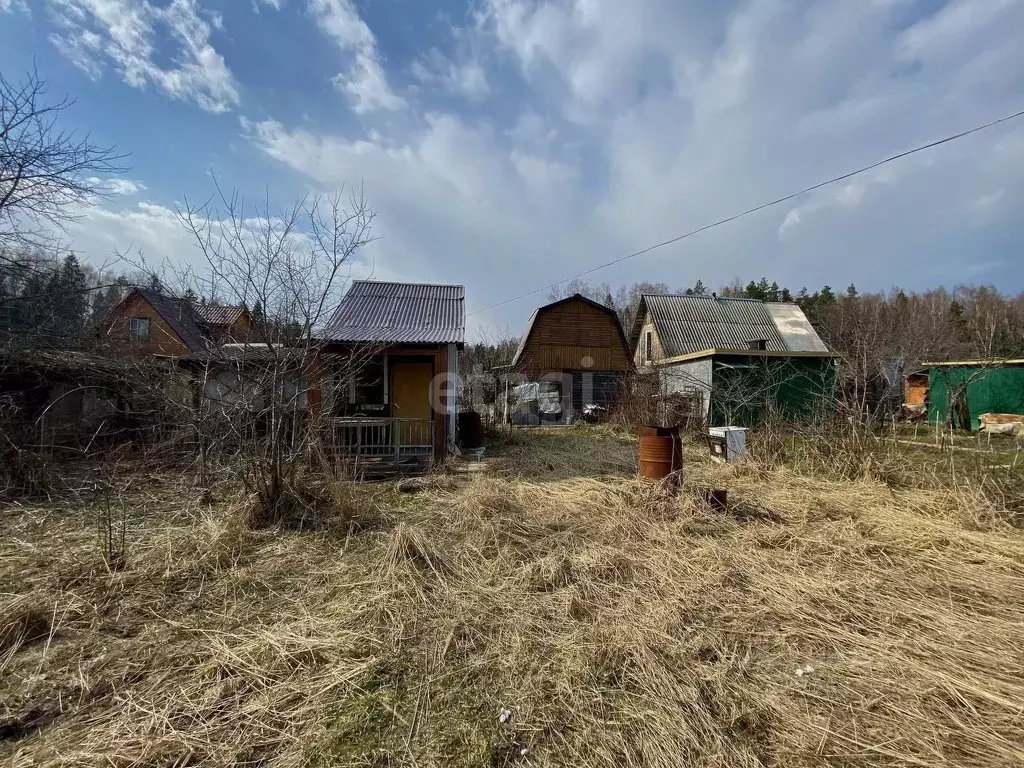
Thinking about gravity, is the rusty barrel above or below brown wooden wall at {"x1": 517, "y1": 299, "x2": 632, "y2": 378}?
below

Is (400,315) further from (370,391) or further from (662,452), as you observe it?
(662,452)

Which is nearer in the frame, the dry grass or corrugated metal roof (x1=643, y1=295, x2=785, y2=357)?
the dry grass

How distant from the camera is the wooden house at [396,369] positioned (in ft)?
28.0

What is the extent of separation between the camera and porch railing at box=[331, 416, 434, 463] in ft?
27.5

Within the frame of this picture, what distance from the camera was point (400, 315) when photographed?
34.9 ft

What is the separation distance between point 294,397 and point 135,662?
3007mm

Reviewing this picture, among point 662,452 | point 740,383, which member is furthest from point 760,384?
point 662,452

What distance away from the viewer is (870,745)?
1.98m

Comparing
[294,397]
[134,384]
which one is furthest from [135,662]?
[134,384]

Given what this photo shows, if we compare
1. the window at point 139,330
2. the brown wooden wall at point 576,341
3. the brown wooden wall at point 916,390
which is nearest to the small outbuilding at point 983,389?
the brown wooden wall at point 916,390

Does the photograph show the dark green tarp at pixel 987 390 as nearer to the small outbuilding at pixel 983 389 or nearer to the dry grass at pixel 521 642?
→ the small outbuilding at pixel 983 389

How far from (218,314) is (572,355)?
57.3 feet

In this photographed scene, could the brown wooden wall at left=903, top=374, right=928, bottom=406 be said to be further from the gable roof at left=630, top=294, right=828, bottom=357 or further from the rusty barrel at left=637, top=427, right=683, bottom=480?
the rusty barrel at left=637, top=427, right=683, bottom=480

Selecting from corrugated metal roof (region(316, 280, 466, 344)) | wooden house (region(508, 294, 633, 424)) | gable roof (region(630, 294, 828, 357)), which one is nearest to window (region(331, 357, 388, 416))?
corrugated metal roof (region(316, 280, 466, 344))
